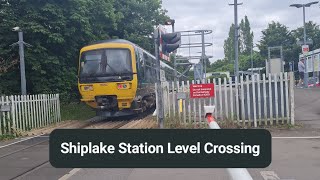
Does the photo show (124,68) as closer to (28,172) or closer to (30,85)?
(30,85)

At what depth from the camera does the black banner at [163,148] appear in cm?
310

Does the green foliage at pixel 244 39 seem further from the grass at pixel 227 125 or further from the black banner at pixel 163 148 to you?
the black banner at pixel 163 148

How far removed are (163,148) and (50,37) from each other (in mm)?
17126

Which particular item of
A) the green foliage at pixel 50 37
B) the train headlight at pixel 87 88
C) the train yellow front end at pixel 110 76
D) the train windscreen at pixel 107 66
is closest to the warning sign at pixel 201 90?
the train yellow front end at pixel 110 76


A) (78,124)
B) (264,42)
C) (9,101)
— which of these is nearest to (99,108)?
(78,124)

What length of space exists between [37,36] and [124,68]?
621 cm

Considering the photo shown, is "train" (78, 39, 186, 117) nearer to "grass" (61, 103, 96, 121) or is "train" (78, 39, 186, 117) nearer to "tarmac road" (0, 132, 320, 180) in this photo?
"grass" (61, 103, 96, 121)

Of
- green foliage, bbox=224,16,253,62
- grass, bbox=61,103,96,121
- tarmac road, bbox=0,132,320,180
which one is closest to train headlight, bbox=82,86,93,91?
grass, bbox=61,103,96,121

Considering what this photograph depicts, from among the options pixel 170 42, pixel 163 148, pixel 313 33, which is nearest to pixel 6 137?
pixel 170 42

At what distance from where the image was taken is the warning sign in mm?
12344

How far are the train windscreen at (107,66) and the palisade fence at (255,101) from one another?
13.5 ft

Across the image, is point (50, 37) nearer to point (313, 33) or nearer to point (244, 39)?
point (313, 33)

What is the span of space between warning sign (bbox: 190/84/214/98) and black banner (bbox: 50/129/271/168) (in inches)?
359

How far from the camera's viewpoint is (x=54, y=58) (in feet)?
66.6
